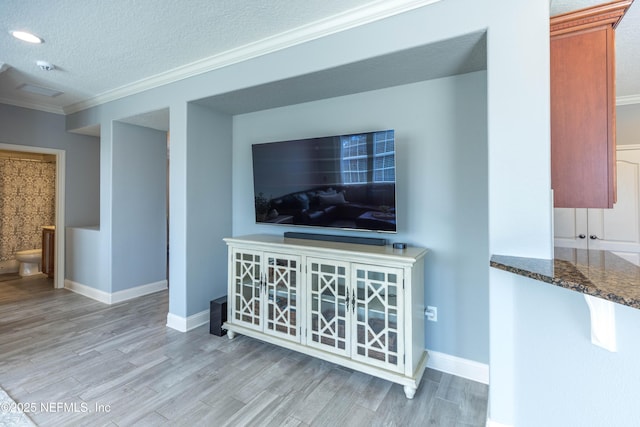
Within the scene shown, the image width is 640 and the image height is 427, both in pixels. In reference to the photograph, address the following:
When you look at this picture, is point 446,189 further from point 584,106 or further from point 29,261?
point 29,261

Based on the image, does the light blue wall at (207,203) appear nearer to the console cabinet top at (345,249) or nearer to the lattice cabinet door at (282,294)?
the console cabinet top at (345,249)

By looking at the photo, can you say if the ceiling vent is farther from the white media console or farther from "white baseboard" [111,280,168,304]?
the white media console

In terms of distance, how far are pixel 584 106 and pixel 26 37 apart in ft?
11.8

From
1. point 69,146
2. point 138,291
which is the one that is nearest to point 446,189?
point 138,291

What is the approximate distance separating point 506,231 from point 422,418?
1.17 meters

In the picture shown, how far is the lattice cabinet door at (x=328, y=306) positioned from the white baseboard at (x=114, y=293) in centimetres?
270

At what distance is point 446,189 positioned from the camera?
2.23 metres

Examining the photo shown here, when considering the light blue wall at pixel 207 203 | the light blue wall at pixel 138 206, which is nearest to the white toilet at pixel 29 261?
the light blue wall at pixel 138 206

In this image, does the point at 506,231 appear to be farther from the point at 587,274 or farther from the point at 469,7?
the point at 469,7

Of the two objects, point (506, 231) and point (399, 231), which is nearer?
point (506, 231)

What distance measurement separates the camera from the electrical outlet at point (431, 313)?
2283 millimetres

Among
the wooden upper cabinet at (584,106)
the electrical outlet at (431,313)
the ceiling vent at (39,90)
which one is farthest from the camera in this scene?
the ceiling vent at (39,90)

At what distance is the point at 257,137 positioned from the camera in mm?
3135

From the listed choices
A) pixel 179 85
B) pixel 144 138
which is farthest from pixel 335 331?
pixel 144 138
